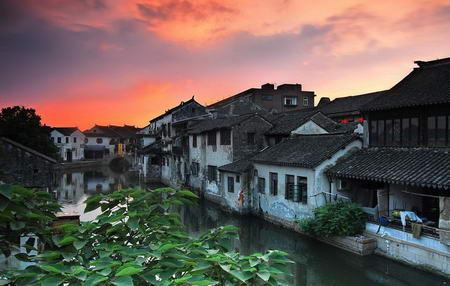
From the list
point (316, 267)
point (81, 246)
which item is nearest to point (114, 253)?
point (81, 246)

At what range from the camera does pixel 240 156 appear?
970 inches

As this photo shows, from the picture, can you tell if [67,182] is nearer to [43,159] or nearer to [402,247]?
[43,159]

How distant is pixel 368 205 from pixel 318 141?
412 cm

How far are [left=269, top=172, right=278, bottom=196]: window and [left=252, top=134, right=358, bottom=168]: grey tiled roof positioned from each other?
2.46 ft

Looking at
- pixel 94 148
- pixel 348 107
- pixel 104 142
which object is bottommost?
pixel 94 148

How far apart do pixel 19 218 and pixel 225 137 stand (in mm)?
22814

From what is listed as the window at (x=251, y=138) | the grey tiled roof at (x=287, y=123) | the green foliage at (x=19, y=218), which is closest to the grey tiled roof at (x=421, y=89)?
the grey tiled roof at (x=287, y=123)

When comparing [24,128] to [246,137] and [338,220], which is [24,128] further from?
[338,220]

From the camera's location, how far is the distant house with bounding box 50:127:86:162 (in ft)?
227

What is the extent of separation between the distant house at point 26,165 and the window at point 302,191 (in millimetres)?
Answer: 11555

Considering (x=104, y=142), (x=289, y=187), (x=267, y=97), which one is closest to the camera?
(x=289, y=187)

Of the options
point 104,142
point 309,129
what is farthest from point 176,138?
point 104,142

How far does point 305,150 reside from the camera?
19.5 metres

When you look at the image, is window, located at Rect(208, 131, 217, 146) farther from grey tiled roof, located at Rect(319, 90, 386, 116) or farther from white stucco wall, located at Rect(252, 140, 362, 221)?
grey tiled roof, located at Rect(319, 90, 386, 116)
